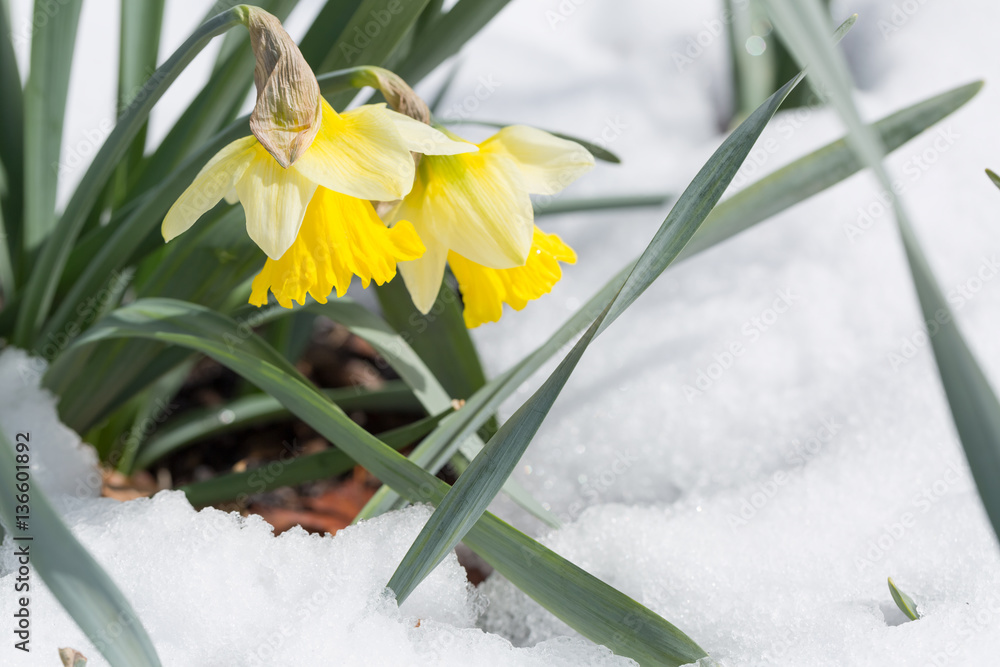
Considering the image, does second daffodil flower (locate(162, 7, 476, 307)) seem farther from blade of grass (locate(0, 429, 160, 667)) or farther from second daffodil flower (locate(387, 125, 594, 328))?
blade of grass (locate(0, 429, 160, 667))

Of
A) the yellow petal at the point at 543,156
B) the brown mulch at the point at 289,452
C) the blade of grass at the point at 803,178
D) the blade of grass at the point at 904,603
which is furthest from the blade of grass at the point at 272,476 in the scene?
the blade of grass at the point at 904,603

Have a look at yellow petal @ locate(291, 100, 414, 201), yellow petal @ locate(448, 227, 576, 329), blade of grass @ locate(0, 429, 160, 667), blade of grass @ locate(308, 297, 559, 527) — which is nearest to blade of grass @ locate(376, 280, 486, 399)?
blade of grass @ locate(308, 297, 559, 527)

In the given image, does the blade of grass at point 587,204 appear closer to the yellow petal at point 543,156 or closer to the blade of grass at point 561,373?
the yellow petal at point 543,156

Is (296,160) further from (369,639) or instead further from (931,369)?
(931,369)

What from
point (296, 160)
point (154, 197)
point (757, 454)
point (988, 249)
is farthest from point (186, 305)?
point (988, 249)

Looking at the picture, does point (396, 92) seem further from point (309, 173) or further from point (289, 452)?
point (289, 452)

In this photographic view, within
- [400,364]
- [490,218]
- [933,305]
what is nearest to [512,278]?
[490,218]
